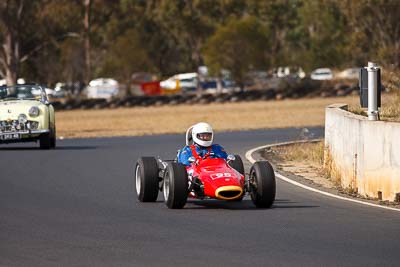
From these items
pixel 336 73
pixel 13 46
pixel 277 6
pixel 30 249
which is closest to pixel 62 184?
pixel 30 249

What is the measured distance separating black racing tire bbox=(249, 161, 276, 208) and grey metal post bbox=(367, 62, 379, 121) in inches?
99.2

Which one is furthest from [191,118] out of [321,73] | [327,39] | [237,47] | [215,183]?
[321,73]

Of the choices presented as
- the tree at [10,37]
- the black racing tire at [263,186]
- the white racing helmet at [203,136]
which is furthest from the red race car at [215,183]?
the tree at [10,37]

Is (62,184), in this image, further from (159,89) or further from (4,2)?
(159,89)

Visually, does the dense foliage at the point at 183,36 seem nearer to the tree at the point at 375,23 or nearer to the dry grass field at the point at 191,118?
the tree at the point at 375,23

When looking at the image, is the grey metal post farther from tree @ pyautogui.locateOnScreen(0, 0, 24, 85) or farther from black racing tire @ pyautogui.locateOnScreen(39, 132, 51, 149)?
tree @ pyautogui.locateOnScreen(0, 0, 24, 85)

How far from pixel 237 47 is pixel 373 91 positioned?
64.7 metres

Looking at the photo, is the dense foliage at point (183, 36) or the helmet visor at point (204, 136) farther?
the dense foliage at point (183, 36)

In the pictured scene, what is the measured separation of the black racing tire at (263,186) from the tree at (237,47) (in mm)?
65319

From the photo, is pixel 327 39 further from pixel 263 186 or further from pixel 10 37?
pixel 263 186

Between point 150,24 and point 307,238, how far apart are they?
9098 cm

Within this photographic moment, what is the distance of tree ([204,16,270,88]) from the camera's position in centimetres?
8119

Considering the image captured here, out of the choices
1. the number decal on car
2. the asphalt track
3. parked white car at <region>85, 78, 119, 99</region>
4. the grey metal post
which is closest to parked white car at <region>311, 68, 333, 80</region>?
parked white car at <region>85, 78, 119, 99</region>

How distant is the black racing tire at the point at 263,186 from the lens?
15023 millimetres
